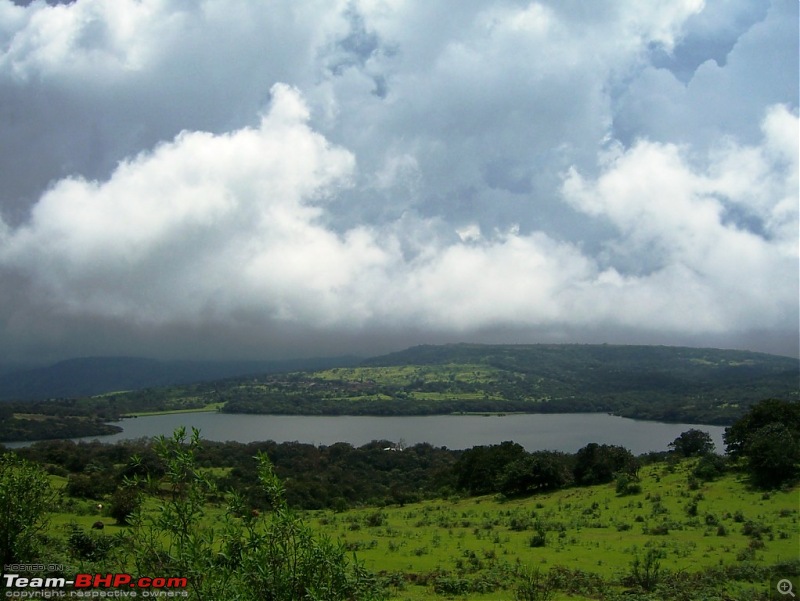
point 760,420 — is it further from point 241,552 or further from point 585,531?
point 241,552

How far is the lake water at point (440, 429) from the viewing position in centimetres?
9974

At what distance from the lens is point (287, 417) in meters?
160

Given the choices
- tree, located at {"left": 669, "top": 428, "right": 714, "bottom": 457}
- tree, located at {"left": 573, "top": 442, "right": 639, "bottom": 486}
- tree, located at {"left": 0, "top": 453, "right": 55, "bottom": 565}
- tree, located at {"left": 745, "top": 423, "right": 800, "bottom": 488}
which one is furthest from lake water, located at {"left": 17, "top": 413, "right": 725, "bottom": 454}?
tree, located at {"left": 0, "top": 453, "right": 55, "bottom": 565}

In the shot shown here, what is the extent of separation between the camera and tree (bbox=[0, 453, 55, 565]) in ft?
28.1

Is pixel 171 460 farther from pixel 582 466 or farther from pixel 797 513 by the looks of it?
pixel 582 466

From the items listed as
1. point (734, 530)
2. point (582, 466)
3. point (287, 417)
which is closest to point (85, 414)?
point (287, 417)

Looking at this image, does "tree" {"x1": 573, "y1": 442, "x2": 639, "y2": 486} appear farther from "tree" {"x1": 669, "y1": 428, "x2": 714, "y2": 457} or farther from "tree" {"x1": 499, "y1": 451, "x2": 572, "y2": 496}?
"tree" {"x1": 669, "y1": 428, "x2": 714, "y2": 457}

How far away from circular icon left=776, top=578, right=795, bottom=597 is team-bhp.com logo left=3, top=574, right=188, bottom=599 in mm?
14593

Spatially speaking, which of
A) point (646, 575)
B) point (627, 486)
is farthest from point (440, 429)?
point (646, 575)

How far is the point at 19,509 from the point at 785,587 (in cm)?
1672

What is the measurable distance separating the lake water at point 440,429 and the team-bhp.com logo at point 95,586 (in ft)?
261

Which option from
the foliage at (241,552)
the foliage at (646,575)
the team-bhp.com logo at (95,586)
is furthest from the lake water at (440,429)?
the foliage at (241,552)

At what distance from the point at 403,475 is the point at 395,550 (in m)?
50.2

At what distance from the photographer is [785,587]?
551 inches
